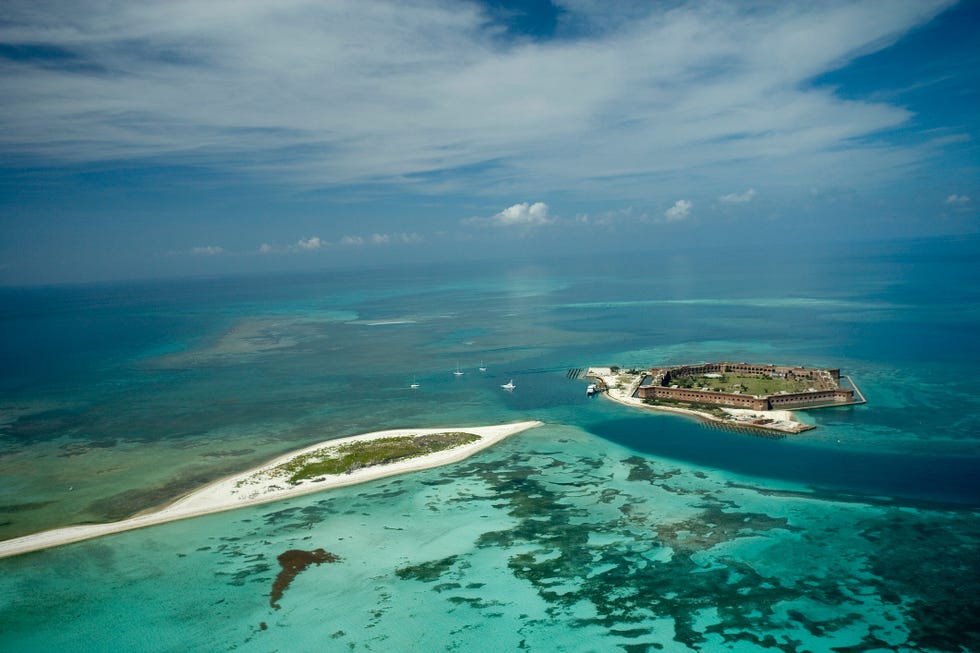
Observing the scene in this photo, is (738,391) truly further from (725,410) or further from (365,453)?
(365,453)

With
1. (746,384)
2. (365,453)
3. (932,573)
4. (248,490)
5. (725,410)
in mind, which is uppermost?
(746,384)

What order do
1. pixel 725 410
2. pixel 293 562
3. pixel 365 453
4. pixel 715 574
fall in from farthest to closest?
pixel 725 410
pixel 365 453
pixel 293 562
pixel 715 574

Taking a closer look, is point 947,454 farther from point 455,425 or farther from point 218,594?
point 218,594

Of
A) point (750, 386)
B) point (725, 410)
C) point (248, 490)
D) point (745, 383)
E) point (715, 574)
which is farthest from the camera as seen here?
point (745, 383)

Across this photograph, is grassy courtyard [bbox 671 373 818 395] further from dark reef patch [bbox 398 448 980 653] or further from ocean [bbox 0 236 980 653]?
dark reef patch [bbox 398 448 980 653]

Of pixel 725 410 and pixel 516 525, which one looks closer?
pixel 516 525

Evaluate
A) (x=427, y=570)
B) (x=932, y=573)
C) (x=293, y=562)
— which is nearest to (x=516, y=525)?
(x=427, y=570)

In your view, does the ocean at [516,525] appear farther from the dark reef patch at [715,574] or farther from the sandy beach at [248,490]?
the sandy beach at [248,490]
